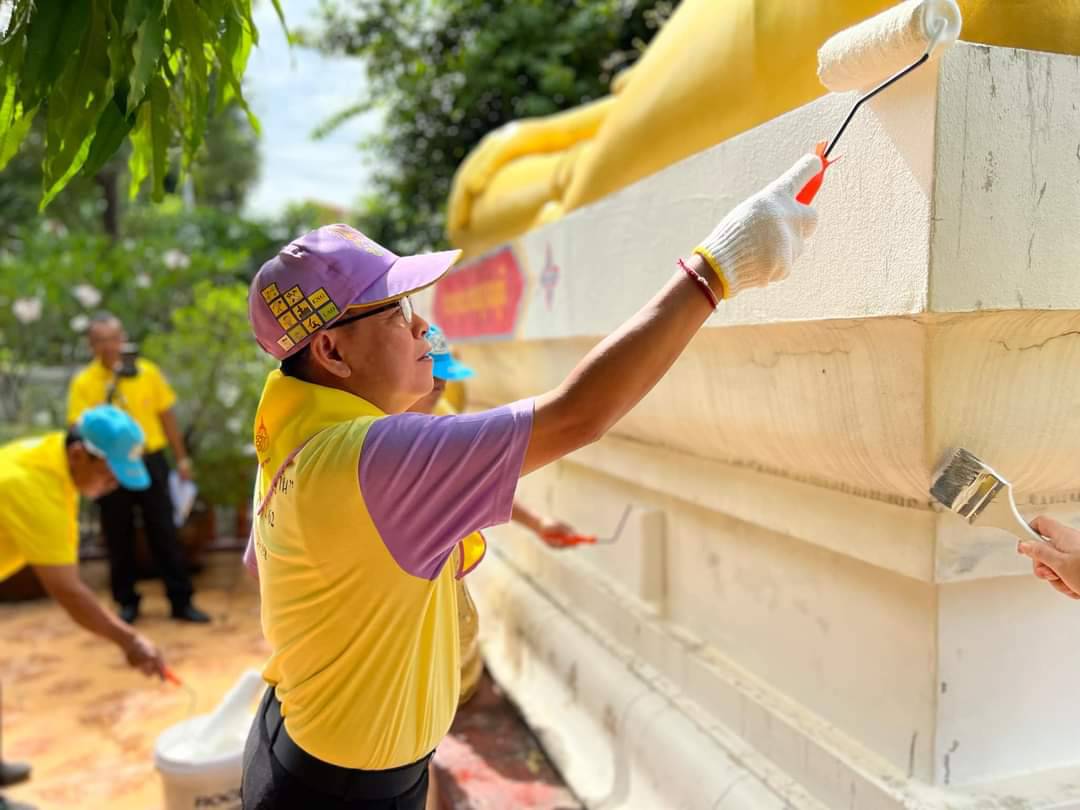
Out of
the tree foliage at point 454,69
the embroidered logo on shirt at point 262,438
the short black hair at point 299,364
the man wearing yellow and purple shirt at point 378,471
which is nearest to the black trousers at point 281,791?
the man wearing yellow and purple shirt at point 378,471

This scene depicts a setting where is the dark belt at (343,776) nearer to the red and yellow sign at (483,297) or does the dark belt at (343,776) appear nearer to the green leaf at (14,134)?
the green leaf at (14,134)

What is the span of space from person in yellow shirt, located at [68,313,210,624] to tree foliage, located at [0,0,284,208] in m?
3.38

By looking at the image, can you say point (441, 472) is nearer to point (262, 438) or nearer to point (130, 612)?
point (262, 438)

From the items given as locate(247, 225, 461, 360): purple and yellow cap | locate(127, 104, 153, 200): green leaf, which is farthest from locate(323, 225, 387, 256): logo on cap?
locate(127, 104, 153, 200): green leaf

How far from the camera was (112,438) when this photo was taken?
9.35ft

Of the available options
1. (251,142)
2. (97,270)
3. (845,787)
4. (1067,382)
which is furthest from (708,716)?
(251,142)

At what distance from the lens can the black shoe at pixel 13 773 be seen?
9.92 feet

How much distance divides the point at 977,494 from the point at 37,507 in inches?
97.8

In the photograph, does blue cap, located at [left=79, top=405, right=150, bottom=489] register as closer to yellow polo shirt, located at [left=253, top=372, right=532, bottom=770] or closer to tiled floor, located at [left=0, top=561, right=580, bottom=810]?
tiled floor, located at [left=0, top=561, right=580, bottom=810]

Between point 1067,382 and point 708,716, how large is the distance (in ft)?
3.77

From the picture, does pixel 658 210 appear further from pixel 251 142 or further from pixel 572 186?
pixel 251 142

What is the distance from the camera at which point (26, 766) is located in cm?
310

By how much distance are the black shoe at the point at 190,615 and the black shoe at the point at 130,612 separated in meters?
0.20

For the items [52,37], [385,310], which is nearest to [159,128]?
[52,37]
